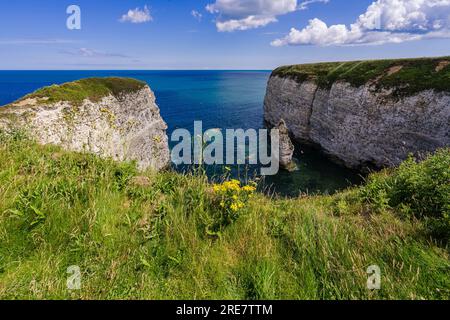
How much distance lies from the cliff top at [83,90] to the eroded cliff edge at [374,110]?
122ft

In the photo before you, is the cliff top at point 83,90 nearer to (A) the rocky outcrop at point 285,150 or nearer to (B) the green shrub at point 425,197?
(A) the rocky outcrop at point 285,150

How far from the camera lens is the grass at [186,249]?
3.62 metres

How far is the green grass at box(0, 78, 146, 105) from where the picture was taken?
31.9m

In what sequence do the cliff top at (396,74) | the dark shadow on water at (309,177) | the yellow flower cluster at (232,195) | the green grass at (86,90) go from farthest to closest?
the dark shadow on water at (309,177) < the cliff top at (396,74) < the green grass at (86,90) < the yellow flower cluster at (232,195)

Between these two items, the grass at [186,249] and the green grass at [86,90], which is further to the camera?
the green grass at [86,90]

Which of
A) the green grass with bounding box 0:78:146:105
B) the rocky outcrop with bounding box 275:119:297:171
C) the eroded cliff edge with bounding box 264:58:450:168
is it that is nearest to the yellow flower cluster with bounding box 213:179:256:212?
the green grass with bounding box 0:78:146:105

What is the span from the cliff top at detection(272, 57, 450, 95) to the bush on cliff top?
4037 centimetres

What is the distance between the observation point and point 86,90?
37094 millimetres

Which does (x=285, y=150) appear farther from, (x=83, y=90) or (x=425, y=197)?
(x=425, y=197)

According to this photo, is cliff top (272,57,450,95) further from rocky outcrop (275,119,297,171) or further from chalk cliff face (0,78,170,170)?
chalk cliff face (0,78,170,170)

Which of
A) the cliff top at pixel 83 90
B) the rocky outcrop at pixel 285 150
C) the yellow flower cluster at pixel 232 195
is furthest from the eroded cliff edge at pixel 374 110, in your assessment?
the yellow flower cluster at pixel 232 195

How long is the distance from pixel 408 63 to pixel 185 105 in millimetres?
91031

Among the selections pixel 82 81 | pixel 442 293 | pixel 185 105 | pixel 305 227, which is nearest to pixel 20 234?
pixel 305 227

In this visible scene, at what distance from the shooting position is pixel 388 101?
42.3 metres
